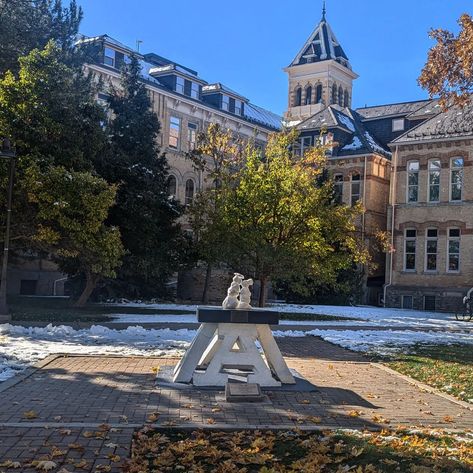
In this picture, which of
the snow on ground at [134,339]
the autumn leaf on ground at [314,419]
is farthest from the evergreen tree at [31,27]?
the autumn leaf on ground at [314,419]

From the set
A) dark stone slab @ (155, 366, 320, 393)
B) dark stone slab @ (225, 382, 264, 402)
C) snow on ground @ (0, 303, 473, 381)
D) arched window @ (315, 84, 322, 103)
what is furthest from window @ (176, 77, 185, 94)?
dark stone slab @ (225, 382, 264, 402)

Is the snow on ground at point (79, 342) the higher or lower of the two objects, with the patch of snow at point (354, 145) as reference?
lower

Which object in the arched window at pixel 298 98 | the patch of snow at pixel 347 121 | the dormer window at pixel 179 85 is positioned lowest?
the patch of snow at pixel 347 121

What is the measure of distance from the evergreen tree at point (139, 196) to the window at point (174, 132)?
11.6 metres

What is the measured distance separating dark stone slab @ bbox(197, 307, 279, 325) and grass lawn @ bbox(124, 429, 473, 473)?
2.49 meters

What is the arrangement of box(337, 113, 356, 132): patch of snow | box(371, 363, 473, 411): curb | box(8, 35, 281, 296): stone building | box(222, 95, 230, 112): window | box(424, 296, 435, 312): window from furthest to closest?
box(222, 95, 230, 112): window → box(337, 113, 356, 132): patch of snow → box(424, 296, 435, 312): window → box(8, 35, 281, 296): stone building → box(371, 363, 473, 411): curb

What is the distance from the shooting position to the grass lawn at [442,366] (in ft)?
31.0

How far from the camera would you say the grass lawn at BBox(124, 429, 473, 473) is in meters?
5.02

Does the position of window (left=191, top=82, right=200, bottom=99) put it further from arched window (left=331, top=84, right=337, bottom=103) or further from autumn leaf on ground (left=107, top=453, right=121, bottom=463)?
autumn leaf on ground (left=107, top=453, right=121, bottom=463)

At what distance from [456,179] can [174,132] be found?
721 inches

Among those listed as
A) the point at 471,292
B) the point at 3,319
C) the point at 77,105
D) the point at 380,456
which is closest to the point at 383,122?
the point at 471,292

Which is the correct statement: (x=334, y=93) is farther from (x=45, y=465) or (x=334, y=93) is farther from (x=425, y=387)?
(x=45, y=465)

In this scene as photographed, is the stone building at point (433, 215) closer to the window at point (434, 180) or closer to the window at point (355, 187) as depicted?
the window at point (434, 180)

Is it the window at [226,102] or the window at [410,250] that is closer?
the window at [410,250]
